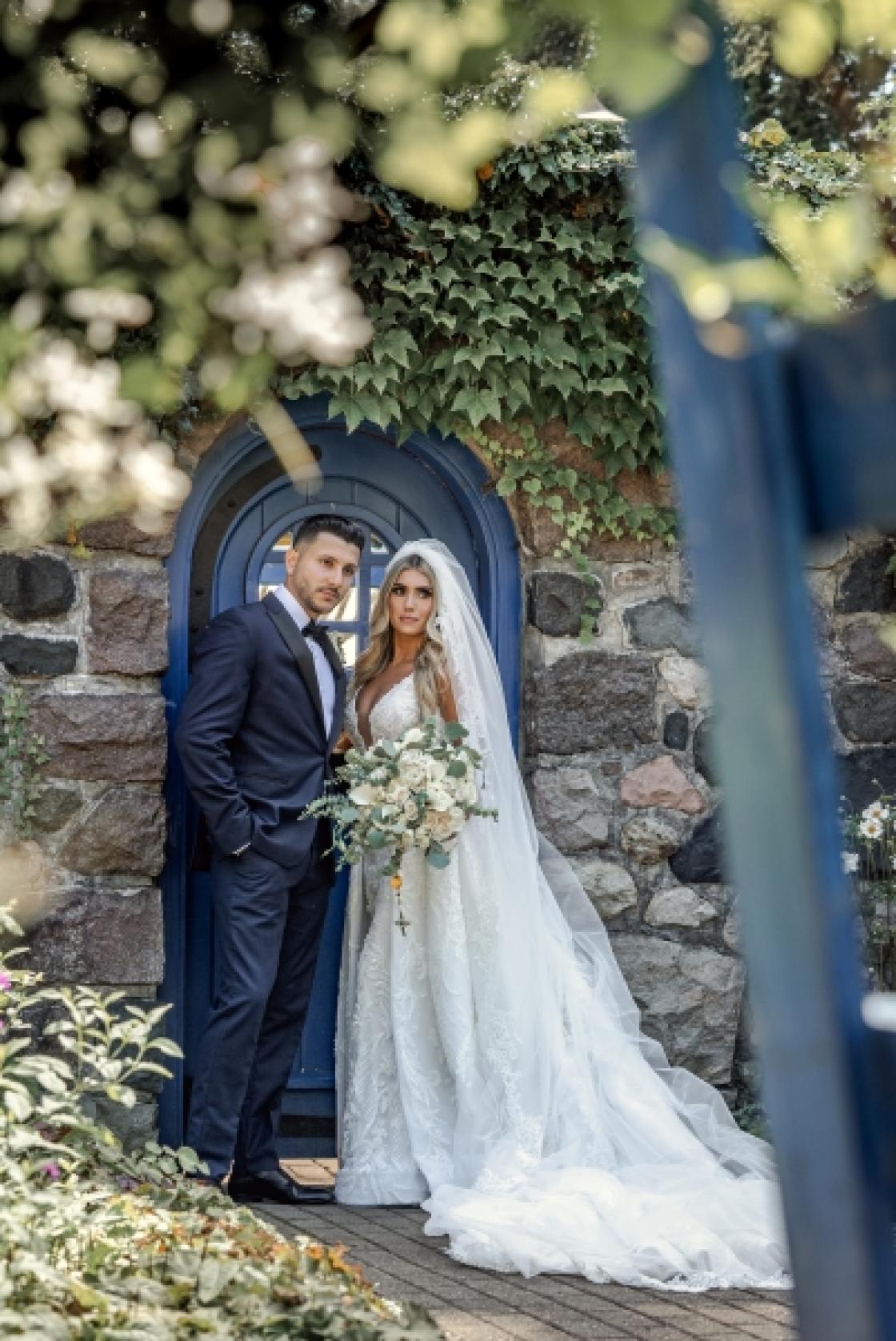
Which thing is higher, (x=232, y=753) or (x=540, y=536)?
(x=540, y=536)

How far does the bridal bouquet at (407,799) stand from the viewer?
530 centimetres

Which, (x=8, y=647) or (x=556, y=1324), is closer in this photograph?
(x=556, y=1324)

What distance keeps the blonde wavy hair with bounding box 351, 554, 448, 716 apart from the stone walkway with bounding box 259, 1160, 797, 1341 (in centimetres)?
180

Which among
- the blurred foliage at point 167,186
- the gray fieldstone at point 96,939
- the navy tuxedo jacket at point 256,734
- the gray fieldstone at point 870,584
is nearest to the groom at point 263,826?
the navy tuxedo jacket at point 256,734

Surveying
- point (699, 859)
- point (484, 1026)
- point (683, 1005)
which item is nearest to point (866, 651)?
point (699, 859)

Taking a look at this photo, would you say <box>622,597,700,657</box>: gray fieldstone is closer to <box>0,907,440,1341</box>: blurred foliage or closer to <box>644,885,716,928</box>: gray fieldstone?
<box>644,885,716,928</box>: gray fieldstone

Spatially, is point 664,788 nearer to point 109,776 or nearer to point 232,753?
point 232,753

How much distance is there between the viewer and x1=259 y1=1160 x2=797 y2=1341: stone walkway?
3.83 meters

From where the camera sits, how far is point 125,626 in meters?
5.52

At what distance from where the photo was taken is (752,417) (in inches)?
36.2

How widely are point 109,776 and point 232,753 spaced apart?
40 centimetres

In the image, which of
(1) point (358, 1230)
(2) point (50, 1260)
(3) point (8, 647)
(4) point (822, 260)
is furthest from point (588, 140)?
(4) point (822, 260)

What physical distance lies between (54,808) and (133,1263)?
2.69 meters

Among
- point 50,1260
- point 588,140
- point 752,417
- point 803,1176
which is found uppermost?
point 588,140
